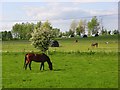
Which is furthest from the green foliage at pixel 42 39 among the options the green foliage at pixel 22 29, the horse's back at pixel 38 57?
the green foliage at pixel 22 29

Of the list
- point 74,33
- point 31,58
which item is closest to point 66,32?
point 74,33

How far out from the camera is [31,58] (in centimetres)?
2700

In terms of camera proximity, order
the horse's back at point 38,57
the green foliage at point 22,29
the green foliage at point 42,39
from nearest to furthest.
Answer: the horse's back at point 38,57 → the green foliage at point 42,39 → the green foliage at point 22,29

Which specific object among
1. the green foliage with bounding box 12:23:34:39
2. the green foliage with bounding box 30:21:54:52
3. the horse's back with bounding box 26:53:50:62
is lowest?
the horse's back with bounding box 26:53:50:62

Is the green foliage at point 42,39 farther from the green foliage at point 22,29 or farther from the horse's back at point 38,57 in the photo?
the green foliage at point 22,29

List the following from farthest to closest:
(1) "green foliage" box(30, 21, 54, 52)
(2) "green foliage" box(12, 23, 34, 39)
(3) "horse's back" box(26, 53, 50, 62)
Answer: (2) "green foliage" box(12, 23, 34, 39)
(1) "green foliage" box(30, 21, 54, 52)
(3) "horse's back" box(26, 53, 50, 62)

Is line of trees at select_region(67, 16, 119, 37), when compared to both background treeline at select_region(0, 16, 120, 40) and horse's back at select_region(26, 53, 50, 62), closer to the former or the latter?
background treeline at select_region(0, 16, 120, 40)

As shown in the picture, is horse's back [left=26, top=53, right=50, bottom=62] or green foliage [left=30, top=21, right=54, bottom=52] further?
green foliage [left=30, top=21, right=54, bottom=52]

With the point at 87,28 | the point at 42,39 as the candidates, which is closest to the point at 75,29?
the point at 87,28

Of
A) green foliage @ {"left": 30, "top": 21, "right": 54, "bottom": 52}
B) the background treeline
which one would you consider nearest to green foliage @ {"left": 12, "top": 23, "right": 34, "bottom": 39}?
the background treeline

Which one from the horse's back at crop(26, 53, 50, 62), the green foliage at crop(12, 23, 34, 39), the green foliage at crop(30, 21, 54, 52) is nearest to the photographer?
the horse's back at crop(26, 53, 50, 62)

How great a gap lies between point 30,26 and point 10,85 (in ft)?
475

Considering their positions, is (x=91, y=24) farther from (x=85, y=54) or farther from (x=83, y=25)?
(x=85, y=54)

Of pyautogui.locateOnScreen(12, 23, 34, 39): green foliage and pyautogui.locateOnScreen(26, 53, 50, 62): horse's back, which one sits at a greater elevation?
pyautogui.locateOnScreen(12, 23, 34, 39): green foliage
